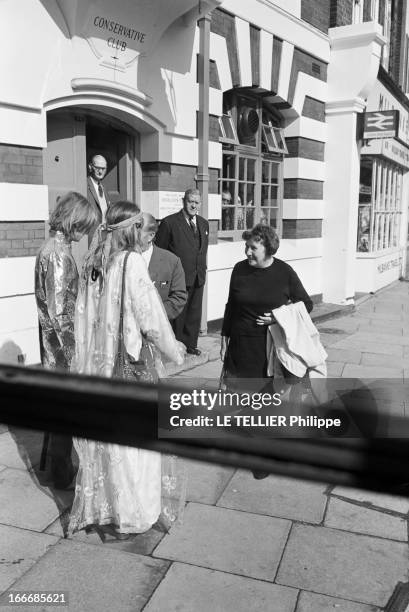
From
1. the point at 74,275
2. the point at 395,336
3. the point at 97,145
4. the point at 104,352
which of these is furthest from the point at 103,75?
the point at 395,336

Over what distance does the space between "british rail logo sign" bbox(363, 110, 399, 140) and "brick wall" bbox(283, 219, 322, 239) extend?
76.1 inches

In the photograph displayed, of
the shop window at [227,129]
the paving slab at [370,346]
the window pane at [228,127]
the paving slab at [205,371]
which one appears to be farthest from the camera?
the window pane at [228,127]

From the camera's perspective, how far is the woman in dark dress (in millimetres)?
4182

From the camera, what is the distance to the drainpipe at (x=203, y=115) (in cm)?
743

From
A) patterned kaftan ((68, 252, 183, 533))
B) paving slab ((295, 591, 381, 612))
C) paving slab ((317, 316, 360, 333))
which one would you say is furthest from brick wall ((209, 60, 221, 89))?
paving slab ((295, 591, 381, 612))

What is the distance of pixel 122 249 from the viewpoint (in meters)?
3.21

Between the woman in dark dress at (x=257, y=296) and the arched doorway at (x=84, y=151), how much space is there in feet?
9.88

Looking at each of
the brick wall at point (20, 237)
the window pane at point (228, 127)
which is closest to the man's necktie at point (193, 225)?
the brick wall at point (20, 237)

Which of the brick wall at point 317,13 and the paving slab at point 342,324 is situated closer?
the paving slab at point 342,324

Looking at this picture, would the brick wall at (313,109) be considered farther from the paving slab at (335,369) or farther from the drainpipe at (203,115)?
the paving slab at (335,369)

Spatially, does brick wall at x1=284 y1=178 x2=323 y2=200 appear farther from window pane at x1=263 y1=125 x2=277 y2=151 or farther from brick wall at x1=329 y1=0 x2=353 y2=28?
brick wall at x1=329 y1=0 x2=353 y2=28

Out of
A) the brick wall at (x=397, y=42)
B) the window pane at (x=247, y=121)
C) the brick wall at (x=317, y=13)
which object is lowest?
the window pane at (x=247, y=121)

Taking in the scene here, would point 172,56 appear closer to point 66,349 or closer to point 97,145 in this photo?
point 97,145

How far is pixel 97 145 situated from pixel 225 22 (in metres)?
2.65
